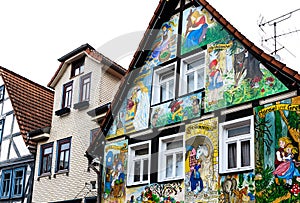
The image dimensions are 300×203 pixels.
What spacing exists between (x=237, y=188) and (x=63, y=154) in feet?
34.5

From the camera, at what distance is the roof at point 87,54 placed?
2005cm

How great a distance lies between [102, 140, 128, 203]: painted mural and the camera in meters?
15.1

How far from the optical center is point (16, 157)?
75.6 ft

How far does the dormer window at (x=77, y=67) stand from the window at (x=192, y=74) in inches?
296

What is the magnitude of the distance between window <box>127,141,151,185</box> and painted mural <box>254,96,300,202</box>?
416 centimetres

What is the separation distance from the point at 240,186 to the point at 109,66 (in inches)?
391

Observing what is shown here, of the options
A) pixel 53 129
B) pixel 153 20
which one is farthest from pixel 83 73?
pixel 153 20

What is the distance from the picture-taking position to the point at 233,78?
12.8 m

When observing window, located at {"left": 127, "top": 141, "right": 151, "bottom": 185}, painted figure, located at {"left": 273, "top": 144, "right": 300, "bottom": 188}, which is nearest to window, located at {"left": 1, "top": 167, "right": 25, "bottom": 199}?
window, located at {"left": 127, "top": 141, "right": 151, "bottom": 185}

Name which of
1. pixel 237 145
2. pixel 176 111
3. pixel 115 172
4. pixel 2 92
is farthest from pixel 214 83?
pixel 2 92

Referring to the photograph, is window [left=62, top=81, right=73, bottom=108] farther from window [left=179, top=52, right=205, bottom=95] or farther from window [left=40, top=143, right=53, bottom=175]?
window [left=179, top=52, right=205, bottom=95]

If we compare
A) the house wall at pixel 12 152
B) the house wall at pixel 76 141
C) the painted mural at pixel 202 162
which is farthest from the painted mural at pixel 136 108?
the house wall at pixel 12 152

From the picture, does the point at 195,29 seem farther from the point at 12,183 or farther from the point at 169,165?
the point at 12,183

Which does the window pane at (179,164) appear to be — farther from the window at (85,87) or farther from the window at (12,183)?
the window at (12,183)
